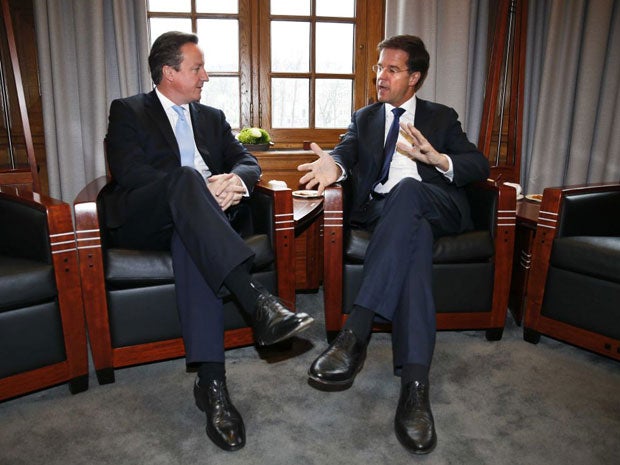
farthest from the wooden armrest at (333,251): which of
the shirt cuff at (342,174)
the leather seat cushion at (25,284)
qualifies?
the leather seat cushion at (25,284)

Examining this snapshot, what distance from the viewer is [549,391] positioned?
1.78 m

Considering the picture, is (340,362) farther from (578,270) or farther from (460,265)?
(578,270)

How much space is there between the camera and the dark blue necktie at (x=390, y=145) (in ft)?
7.30

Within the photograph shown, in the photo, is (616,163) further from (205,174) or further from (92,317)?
(92,317)

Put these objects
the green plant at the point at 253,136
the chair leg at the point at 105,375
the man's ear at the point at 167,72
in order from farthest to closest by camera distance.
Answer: the green plant at the point at 253,136 < the man's ear at the point at 167,72 < the chair leg at the point at 105,375

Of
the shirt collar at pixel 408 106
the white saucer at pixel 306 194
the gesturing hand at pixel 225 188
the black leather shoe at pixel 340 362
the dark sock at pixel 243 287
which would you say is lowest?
the black leather shoe at pixel 340 362

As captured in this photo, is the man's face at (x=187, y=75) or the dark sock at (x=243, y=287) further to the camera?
the man's face at (x=187, y=75)

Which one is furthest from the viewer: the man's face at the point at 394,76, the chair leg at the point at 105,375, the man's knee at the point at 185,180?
the man's face at the point at 394,76

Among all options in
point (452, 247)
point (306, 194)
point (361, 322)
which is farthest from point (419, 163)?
point (361, 322)

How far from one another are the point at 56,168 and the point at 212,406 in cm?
191

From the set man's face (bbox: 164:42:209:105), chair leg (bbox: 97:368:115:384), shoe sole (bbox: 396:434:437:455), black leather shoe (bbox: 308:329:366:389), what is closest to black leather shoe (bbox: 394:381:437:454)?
shoe sole (bbox: 396:434:437:455)

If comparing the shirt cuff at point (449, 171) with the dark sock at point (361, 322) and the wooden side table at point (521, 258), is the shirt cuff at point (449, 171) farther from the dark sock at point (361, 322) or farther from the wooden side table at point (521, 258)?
the dark sock at point (361, 322)

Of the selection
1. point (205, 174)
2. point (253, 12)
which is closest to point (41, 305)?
point (205, 174)

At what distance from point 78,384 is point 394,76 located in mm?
1735
